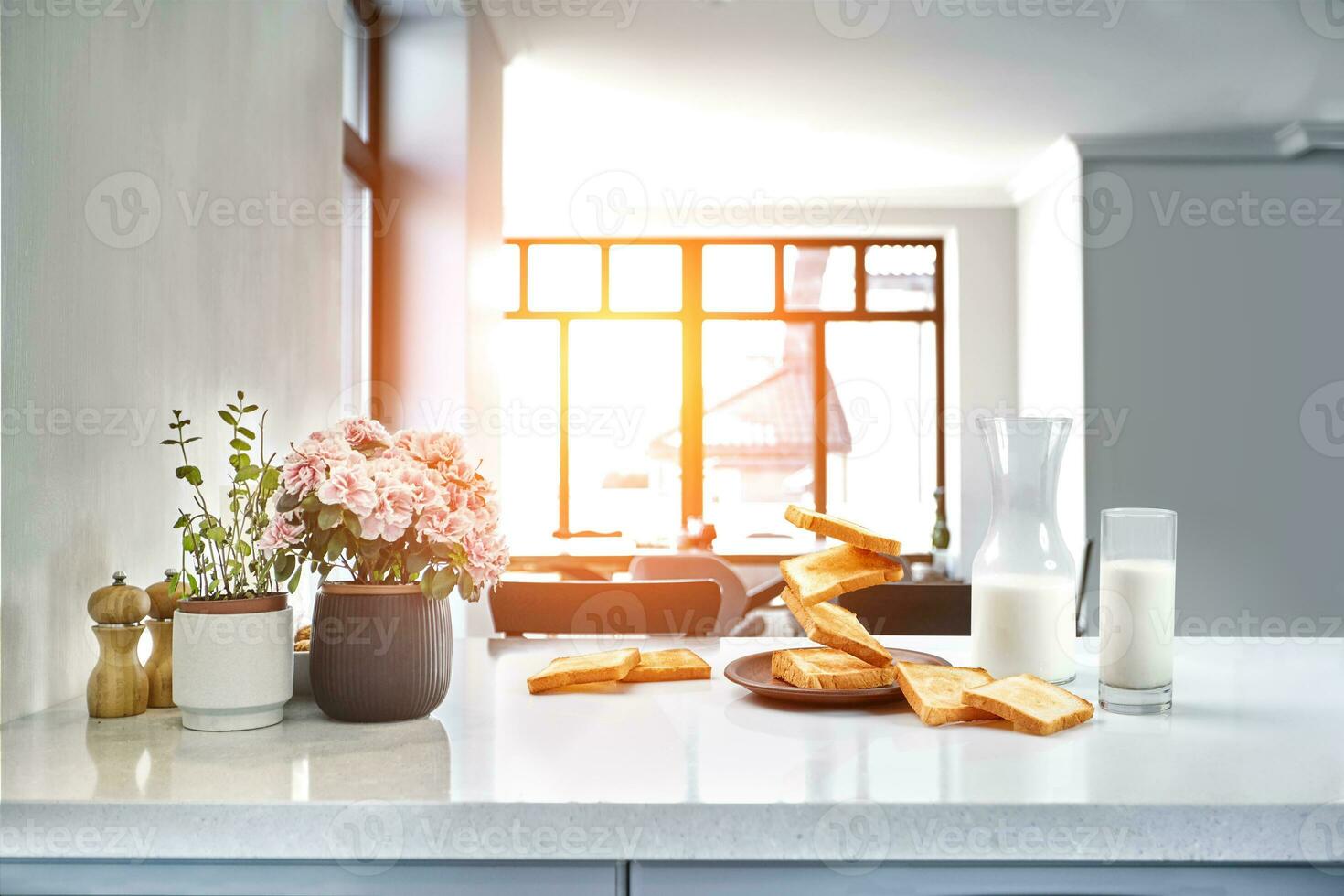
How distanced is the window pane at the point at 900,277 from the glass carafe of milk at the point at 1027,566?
5752mm

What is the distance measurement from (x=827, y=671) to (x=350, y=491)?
1.74ft

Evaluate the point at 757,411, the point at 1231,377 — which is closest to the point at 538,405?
the point at 757,411

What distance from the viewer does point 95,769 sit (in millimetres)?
865

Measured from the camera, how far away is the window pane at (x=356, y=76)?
3.35m

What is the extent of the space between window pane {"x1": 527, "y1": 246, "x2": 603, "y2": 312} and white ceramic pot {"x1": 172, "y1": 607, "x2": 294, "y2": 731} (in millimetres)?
5752

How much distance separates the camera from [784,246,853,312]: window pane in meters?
6.72

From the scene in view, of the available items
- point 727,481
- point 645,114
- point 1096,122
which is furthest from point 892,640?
point 727,481

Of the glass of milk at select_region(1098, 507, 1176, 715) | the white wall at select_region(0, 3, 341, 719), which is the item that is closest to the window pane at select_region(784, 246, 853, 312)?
the white wall at select_region(0, 3, 341, 719)

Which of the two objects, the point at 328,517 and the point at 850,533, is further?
the point at 850,533

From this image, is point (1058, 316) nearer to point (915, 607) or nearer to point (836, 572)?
point (915, 607)

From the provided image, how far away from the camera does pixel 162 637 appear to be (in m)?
1.10

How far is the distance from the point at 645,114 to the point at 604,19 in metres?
1.07

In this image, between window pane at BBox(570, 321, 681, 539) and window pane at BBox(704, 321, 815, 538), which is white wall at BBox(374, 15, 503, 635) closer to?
window pane at BBox(570, 321, 681, 539)

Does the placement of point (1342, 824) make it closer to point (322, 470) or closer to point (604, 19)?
point (322, 470)
